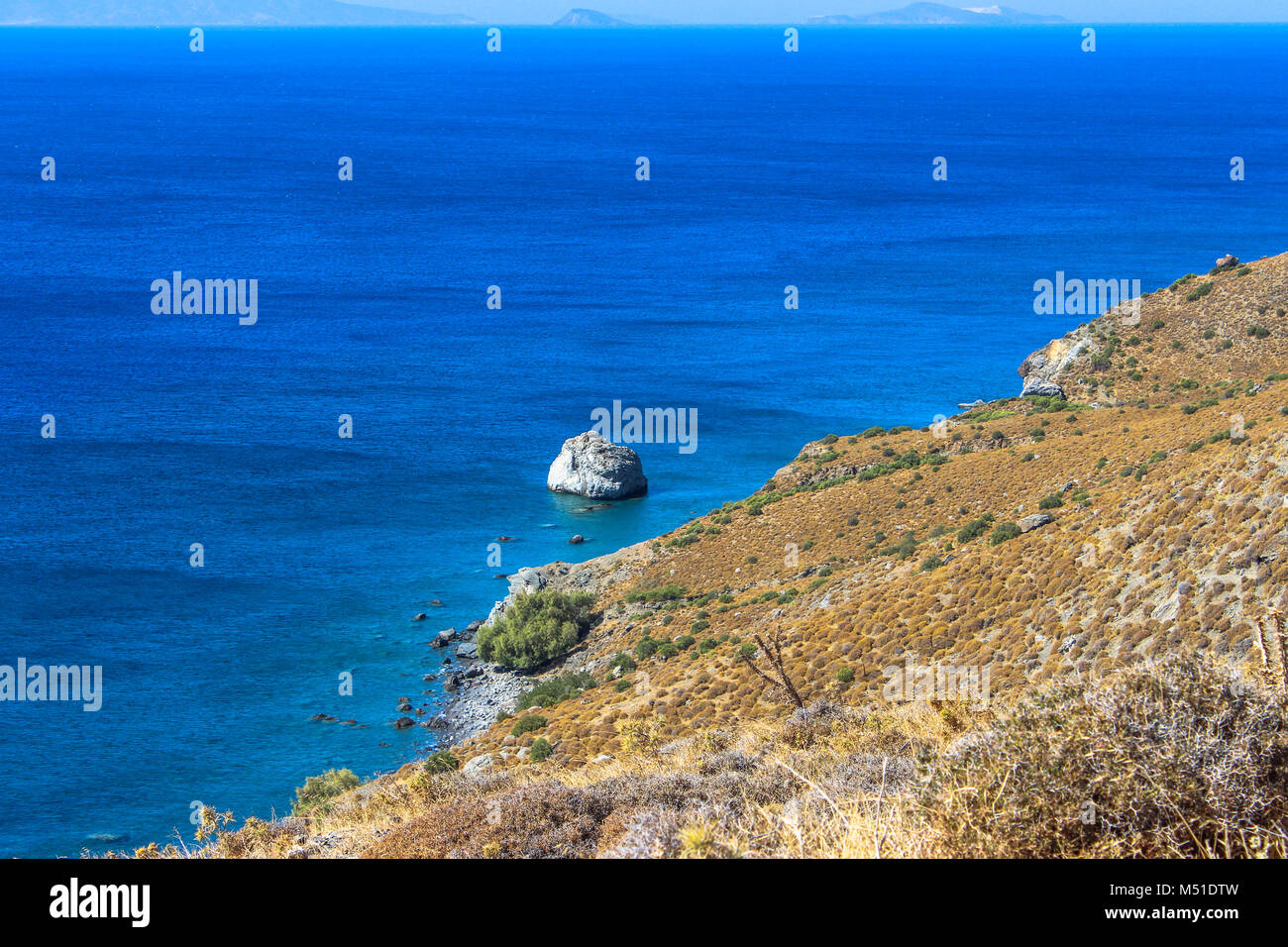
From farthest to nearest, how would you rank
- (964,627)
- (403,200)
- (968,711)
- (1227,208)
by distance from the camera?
(403,200), (1227,208), (964,627), (968,711)

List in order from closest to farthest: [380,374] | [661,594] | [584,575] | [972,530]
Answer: [972,530], [661,594], [584,575], [380,374]

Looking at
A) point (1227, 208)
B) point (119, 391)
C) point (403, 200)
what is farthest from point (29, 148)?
point (1227, 208)

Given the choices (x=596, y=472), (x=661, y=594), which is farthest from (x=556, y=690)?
(x=596, y=472)

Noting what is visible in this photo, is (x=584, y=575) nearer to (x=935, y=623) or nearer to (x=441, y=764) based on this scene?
(x=441, y=764)

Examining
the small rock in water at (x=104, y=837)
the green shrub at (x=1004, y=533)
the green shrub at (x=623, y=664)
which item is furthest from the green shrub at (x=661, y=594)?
the small rock in water at (x=104, y=837)

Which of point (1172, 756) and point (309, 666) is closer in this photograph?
point (1172, 756)

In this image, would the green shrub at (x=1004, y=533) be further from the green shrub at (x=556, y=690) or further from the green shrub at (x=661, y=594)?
the green shrub at (x=661, y=594)

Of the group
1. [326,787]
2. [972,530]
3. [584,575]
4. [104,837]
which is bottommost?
[104,837]
